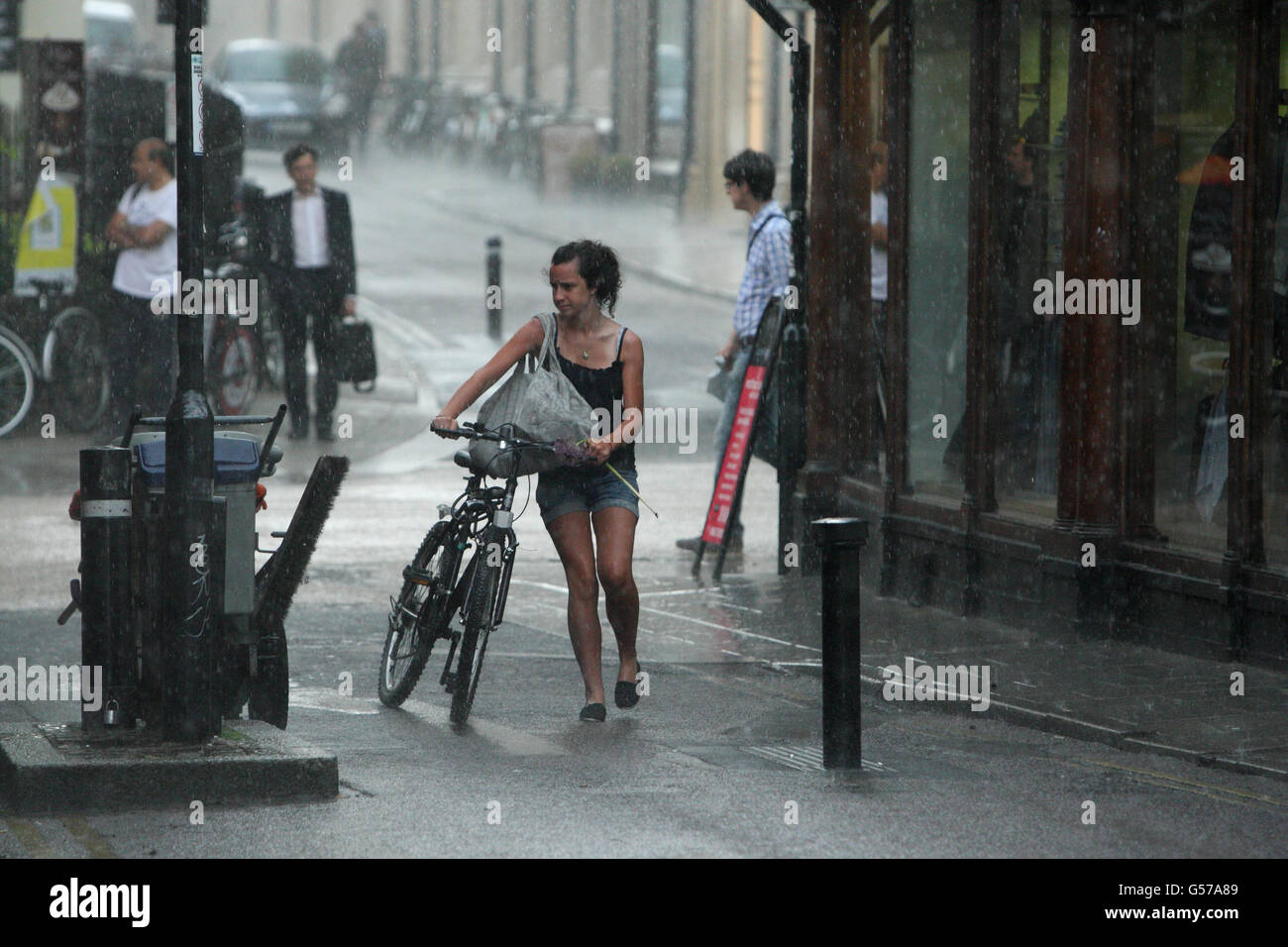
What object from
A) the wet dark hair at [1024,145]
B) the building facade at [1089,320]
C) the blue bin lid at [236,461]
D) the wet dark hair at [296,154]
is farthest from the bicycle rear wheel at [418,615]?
the wet dark hair at [296,154]

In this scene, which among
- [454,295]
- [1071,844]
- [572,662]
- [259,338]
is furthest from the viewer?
[454,295]

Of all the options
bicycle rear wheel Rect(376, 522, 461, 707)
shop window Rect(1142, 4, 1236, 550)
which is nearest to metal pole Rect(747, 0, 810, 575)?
shop window Rect(1142, 4, 1236, 550)

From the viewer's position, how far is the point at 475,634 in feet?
27.1

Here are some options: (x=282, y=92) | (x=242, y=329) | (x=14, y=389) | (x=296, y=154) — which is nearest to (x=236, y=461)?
(x=14, y=389)

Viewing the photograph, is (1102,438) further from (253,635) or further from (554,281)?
(253,635)

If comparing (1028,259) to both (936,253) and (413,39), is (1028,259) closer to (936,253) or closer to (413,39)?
(936,253)

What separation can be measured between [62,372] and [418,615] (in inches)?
337

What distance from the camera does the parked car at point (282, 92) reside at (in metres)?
44.1

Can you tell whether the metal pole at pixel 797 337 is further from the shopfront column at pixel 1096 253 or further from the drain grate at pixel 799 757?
the drain grate at pixel 799 757

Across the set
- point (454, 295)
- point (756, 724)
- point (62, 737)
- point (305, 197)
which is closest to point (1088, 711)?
point (756, 724)

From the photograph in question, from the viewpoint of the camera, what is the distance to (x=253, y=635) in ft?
25.5

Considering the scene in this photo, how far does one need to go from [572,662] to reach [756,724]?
149cm

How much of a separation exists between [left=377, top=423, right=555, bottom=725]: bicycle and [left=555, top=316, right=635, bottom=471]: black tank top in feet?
1.14

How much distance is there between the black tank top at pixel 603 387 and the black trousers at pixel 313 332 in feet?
28.0
